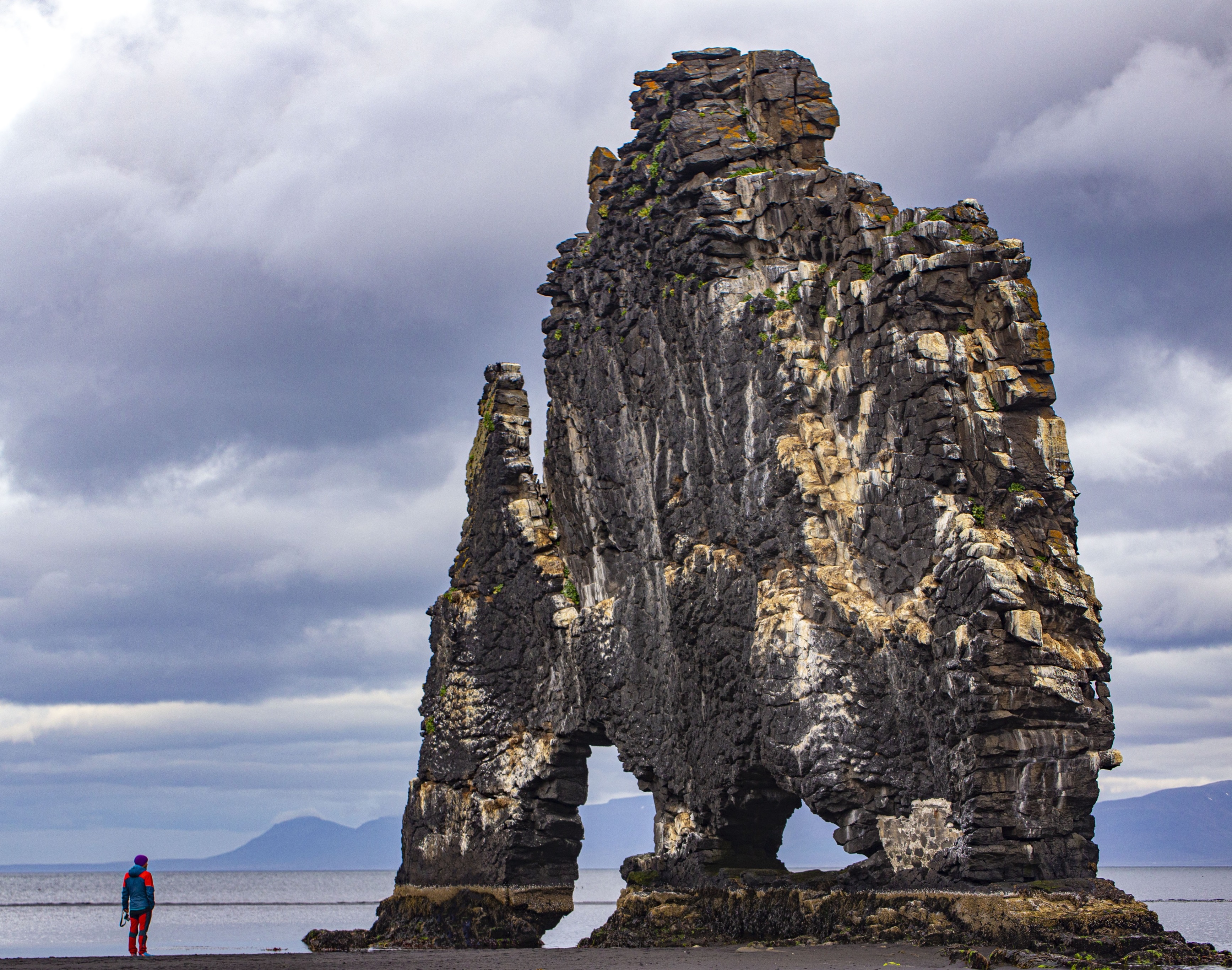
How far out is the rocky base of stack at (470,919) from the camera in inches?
1464

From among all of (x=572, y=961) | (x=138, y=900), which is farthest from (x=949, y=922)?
(x=138, y=900)

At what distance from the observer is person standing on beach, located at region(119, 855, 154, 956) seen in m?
24.3

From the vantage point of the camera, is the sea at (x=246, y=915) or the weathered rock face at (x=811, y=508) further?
the sea at (x=246, y=915)

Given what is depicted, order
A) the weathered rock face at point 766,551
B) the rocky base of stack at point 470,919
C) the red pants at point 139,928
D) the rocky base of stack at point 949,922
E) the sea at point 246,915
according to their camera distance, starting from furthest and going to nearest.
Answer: the sea at point 246,915 → the rocky base of stack at point 470,919 → the weathered rock face at point 766,551 → the red pants at point 139,928 → the rocky base of stack at point 949,922

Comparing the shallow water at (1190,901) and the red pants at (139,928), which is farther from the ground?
the red pants at (139,928)

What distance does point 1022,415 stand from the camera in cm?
2812

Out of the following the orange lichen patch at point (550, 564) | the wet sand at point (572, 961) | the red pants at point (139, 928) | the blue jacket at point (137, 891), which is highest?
the orange lichen patch at point (550, 564)

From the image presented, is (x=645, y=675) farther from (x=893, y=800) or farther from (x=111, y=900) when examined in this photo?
(x=111, y=900)

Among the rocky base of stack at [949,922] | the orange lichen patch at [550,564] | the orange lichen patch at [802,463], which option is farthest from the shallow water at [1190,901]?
the orange lichen patch at [550,564]

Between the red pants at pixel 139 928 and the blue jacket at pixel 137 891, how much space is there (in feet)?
0.37

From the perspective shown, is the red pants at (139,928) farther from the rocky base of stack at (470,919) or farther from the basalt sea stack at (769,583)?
the rocky base of stack at (470,919)

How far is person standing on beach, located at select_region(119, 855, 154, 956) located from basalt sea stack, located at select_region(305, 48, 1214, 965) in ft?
35.9

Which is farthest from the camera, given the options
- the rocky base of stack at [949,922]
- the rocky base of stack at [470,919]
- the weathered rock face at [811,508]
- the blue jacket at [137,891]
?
the rocky base of stack at [470,919]

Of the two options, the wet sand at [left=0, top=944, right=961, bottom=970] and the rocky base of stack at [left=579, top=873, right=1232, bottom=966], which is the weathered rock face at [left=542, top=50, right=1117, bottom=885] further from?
the wet sand at [left=0, top=944, right=961, bottom=970]
